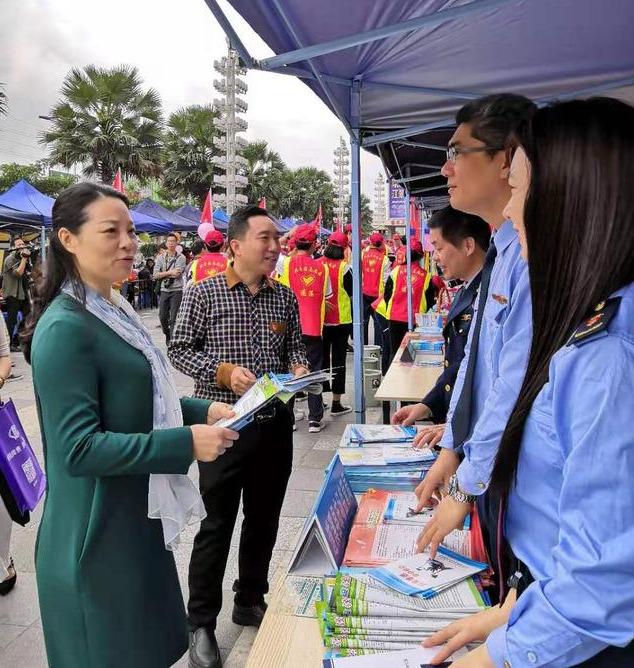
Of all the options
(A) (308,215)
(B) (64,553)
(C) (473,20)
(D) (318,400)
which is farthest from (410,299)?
(A) (308,215)

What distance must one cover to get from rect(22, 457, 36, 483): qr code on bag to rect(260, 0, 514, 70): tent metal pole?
7.29 feet

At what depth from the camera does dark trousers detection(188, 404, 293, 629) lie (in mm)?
2453

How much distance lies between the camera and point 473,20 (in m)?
2.31

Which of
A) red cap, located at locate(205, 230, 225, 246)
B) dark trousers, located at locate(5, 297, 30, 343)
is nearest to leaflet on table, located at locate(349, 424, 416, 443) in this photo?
red cap, located at locate(205, 230, 225, 246)

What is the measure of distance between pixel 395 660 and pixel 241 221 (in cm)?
195

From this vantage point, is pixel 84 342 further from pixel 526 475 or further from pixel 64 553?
pixel 526 475

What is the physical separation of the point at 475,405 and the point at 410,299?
520 centimetres

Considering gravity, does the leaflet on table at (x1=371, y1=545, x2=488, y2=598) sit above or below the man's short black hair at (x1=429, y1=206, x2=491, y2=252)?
below

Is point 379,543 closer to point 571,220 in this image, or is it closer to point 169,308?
point 571,220

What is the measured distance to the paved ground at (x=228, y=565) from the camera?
255 centimetres

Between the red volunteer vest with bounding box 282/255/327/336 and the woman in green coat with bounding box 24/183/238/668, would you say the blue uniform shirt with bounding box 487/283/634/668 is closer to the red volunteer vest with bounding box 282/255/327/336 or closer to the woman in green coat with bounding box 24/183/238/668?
the woman in green coat with bounding box 24/183/238/668

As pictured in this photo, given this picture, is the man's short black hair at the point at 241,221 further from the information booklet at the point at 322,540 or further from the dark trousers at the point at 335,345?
the dark trousers at the point at 335,345

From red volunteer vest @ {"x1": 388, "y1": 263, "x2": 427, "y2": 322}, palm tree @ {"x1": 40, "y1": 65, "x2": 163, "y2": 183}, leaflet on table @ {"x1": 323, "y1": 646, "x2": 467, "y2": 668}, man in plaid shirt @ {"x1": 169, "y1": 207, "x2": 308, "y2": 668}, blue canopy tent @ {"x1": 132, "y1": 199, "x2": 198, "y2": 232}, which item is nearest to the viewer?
leaflet on table @ {"x1": 323, "y1": 646, "x2": 467, "y2": 668}

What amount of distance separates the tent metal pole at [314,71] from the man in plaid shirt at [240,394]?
0.61 m
